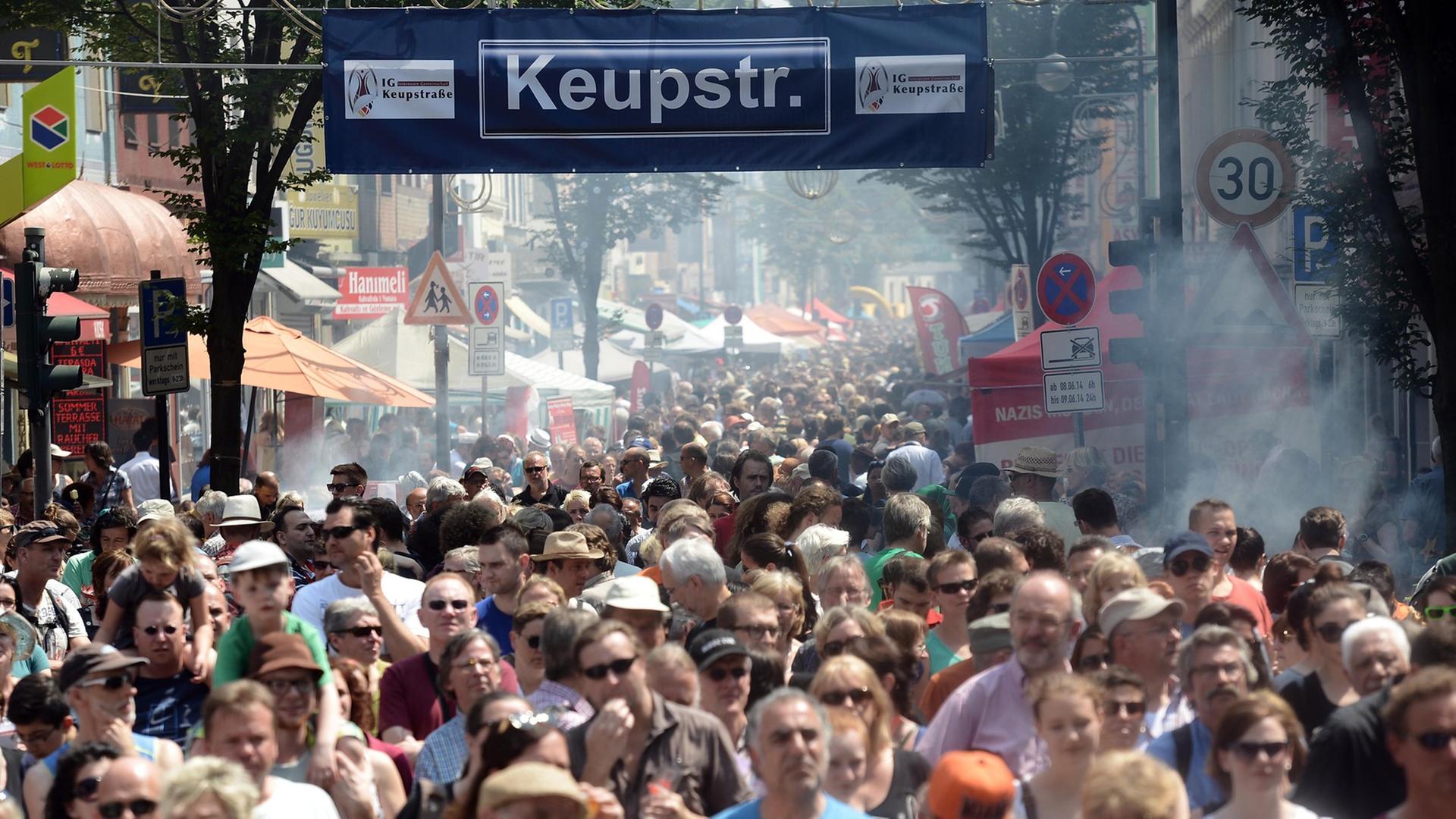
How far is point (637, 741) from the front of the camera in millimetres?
5719

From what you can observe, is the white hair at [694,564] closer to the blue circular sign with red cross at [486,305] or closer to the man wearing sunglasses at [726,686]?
the man wearing sunglasses at [726,686]

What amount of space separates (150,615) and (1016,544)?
12.6ft

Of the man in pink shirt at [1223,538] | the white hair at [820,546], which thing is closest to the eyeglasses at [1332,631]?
the man in pink shirt at [1223,538]

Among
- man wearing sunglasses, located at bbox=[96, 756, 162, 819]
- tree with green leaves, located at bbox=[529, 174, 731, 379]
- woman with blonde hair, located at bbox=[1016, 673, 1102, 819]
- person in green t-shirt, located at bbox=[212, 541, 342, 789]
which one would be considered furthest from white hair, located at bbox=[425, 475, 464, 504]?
tree with green leaves, located at bbox=[529, 174, 731, 379]

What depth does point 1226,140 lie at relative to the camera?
558 inches

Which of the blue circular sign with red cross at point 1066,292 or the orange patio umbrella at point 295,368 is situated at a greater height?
the blue circular sign with red cross at point 1066,292

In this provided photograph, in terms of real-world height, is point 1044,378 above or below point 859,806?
above

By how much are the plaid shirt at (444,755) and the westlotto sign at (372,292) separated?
2374cm

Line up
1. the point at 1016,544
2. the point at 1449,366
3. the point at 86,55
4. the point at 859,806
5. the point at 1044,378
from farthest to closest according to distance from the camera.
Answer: the point at 86,55
the point at 1044,378
the point at 1449,366
the point at 1016,544
the point at 859,806

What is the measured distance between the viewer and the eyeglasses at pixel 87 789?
5.46 meters

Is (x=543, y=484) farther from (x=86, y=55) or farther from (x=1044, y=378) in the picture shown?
(x=86, y=55)

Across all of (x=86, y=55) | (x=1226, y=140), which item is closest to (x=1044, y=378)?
(x=1226, y=140)

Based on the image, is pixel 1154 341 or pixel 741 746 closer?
pixel 741 746

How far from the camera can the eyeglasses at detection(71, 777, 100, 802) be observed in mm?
5461
